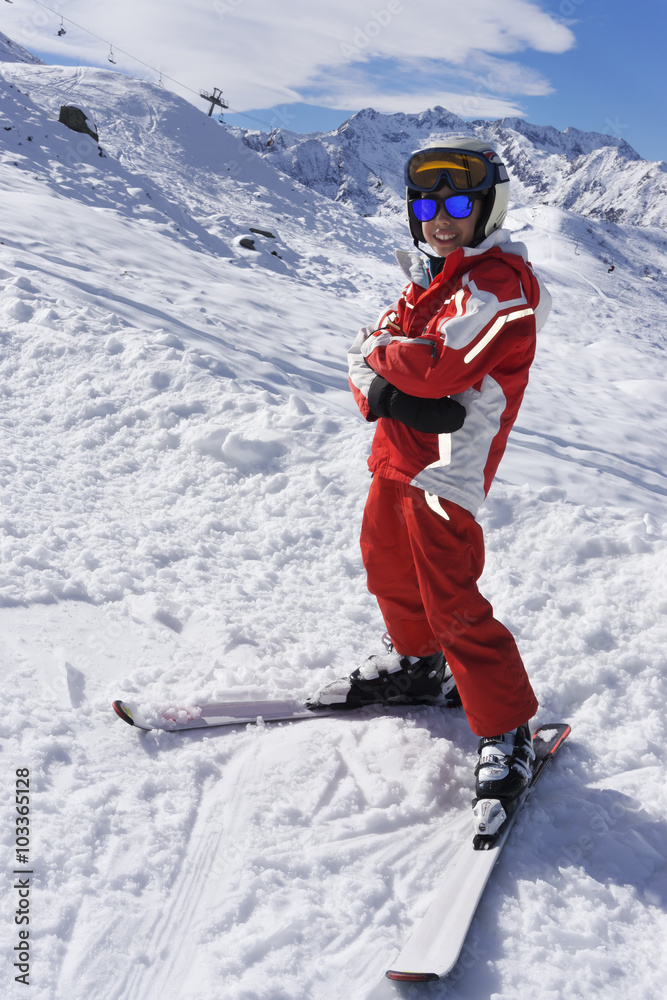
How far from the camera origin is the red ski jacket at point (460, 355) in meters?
1.79

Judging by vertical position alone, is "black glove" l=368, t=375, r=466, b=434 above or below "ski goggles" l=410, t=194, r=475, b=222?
below

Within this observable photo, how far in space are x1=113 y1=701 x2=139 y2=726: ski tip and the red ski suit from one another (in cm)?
109

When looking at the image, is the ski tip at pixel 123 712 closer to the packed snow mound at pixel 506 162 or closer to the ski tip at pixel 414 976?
the ski tip at pixel 414 976

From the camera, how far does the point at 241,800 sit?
2.00 metres

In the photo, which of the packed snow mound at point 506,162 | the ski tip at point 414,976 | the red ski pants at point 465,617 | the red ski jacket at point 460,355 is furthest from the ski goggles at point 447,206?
→ the packed snow mound at point 506,162

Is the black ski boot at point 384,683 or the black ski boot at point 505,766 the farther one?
the black ski boot at point 384,683

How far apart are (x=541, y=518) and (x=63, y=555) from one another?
254 cm

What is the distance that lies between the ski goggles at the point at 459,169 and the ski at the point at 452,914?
1.96m

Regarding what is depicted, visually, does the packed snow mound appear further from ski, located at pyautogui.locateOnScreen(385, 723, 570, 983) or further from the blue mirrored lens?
ski, located at pyautogui.locateOnScreen(385, 723, 570, 983)

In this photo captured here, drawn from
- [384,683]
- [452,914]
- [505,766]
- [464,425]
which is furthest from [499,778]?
[464,425]

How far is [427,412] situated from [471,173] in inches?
30.4

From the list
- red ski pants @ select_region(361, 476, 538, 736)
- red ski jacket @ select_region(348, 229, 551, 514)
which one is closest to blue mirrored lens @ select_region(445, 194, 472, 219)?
red ski jacket @ select_region(348, 229, 551, 514)

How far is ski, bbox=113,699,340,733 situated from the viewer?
7.29ft

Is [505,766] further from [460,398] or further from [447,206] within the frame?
[447,206]
